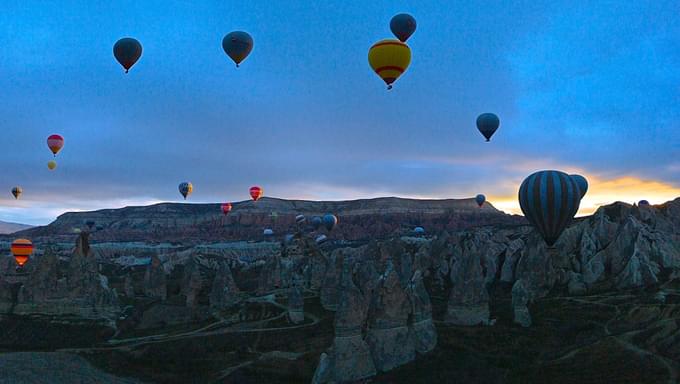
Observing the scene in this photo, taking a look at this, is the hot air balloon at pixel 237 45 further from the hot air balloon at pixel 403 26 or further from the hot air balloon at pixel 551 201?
the hot air balloon at pixel 551 201

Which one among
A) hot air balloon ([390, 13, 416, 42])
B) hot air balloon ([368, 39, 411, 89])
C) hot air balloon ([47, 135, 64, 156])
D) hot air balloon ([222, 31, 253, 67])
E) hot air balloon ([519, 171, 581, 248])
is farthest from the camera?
hot air balloon ([47, 135, 64, 156])

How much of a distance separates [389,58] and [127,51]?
29287 millimetres

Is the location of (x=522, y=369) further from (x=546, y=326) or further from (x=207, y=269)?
(x=207, y=269)

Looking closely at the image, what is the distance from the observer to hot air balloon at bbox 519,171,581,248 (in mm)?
41250

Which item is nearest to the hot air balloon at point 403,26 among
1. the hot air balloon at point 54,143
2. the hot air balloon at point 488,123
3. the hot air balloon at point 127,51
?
the hot air balloon at point 488,123

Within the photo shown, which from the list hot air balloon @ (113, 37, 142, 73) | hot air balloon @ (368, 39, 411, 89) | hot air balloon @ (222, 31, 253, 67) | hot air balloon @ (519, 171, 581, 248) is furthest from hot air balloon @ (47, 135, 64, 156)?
hot air balloon @ (519, 171, 581, 248)

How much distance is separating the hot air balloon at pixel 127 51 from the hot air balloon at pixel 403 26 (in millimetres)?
28060

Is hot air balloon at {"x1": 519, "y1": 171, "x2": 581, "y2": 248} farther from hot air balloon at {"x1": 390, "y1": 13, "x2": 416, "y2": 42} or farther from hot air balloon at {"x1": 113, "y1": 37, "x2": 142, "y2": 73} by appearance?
hot air balloon at {"x1": 113, "y1": 37, "x2": 142, "y2": 73}

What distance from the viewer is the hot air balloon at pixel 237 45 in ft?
184

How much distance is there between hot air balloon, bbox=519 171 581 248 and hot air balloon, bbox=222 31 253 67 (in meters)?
32.7

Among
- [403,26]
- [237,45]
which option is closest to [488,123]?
[403,26]

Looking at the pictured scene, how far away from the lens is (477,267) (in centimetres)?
5059

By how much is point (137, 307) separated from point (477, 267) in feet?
170

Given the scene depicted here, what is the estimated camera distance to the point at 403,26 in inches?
2060
